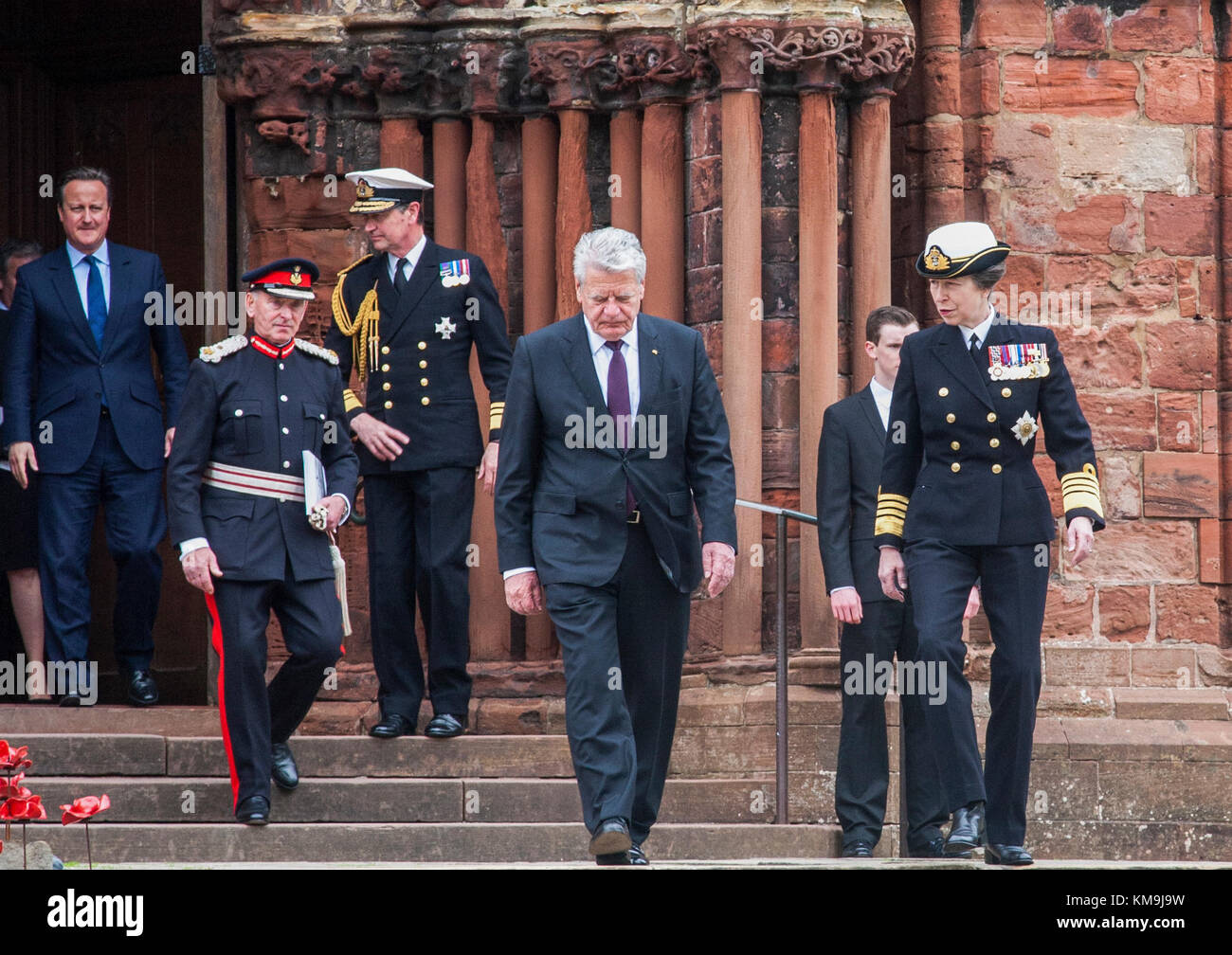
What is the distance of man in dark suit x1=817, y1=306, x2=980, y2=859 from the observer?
794 centimetres

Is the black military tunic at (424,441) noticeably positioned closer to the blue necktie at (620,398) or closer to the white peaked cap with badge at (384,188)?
the white peaked cap with badge at (384,188)

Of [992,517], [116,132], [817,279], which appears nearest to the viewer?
[992,517]

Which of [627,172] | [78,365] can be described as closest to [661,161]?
[627,172]

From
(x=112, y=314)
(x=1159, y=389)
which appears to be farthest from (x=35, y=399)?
(x=1159, y=389)

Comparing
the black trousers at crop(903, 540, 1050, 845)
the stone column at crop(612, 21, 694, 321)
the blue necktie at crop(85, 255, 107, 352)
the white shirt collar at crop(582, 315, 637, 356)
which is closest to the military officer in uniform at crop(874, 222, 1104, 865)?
the black trousers at crop(903, 540, 1050, 845)

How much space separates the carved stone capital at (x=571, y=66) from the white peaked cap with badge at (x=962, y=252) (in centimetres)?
316

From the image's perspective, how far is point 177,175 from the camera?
1247 cm

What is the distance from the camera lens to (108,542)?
9148 mm

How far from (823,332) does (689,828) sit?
256 cm

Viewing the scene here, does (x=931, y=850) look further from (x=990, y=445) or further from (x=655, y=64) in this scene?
(x=655, y=64)

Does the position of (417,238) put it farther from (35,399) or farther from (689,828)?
(689,828)

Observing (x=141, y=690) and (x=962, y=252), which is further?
(x=141, y=690)

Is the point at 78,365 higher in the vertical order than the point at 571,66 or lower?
lower

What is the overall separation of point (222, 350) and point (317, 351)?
38cm
